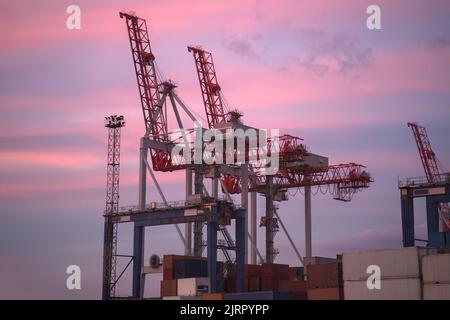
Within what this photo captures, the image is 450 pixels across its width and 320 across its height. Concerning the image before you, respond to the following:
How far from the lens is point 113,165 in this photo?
109 meters

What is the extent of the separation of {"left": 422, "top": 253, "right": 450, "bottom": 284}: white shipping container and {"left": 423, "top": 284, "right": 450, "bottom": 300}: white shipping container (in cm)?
42

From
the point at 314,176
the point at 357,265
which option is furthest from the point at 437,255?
the point at 314,176

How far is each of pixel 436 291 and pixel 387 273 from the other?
4850mm

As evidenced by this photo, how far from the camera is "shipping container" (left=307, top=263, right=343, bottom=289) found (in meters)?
79.3

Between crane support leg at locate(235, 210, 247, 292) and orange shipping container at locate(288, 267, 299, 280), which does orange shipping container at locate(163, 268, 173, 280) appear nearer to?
crane support leg at locate(235, 210, 247, 292)

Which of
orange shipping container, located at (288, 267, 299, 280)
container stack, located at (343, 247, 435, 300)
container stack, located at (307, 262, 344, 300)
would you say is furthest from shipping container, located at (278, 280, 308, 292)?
container stack, located at (343, 247, 435, 300)

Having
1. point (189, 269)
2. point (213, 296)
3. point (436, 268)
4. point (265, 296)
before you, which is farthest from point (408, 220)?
point (213, 296)

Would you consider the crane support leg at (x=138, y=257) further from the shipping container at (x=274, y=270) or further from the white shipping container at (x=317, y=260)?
the white shipping container at (x=317, y=260)

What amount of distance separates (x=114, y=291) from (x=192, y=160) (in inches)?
725

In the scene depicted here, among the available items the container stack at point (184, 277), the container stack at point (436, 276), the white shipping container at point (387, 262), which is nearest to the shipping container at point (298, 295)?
the white shipping container at point (387, 262)

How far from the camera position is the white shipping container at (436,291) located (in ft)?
233

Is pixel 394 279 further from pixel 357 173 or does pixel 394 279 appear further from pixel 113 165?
pixel 113 165

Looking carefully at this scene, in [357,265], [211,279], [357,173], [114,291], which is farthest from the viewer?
[357,173]

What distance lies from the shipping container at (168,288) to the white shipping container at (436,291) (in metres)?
30.0
